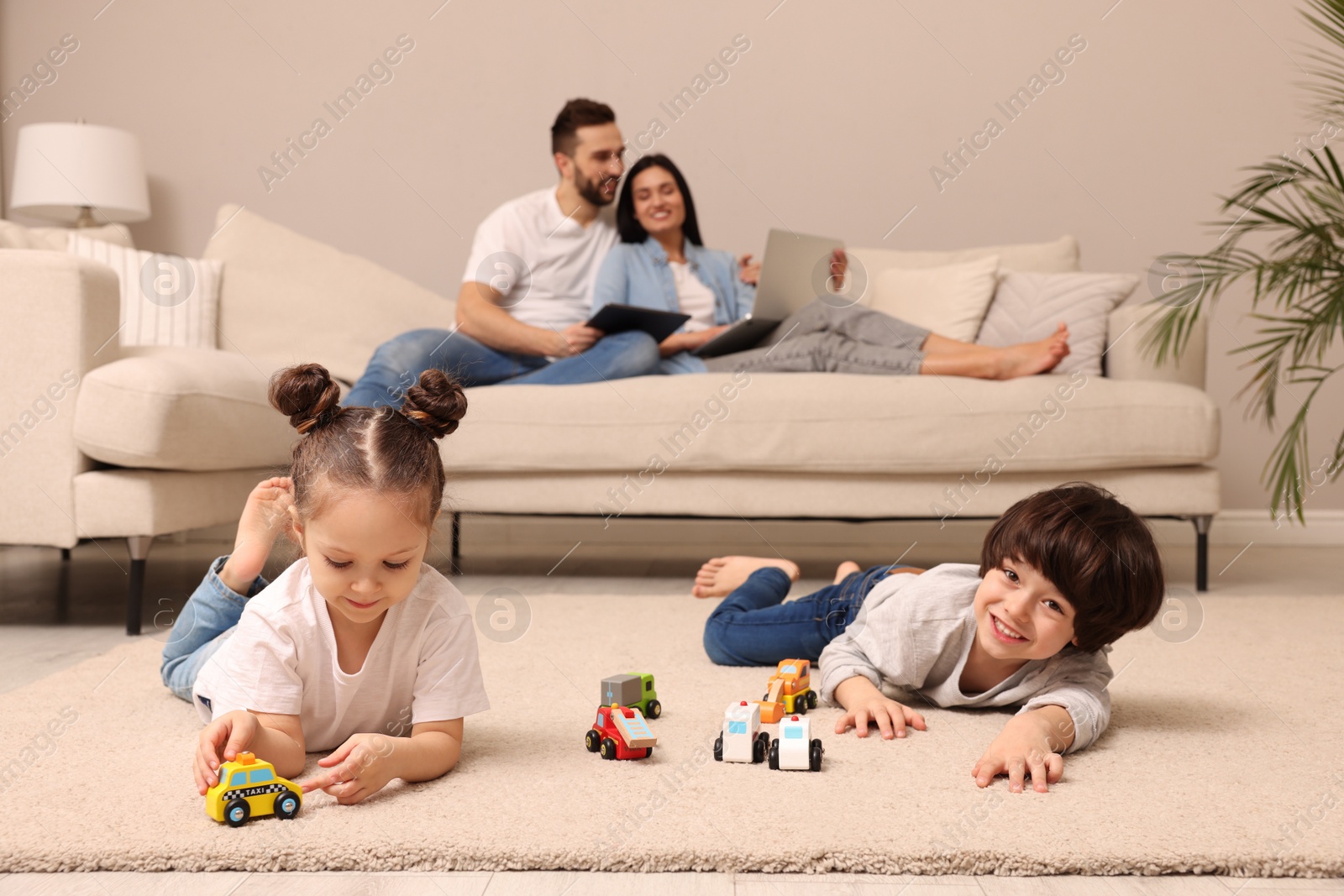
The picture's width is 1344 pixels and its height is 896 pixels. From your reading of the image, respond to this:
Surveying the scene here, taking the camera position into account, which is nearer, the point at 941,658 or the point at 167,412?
the point at 941,658

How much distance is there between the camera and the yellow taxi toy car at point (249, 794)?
95 cm

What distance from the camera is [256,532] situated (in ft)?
4.25

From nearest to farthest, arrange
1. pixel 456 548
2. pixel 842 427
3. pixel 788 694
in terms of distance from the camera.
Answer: pixel 788 694 < pixel 842 427 < pixel 456 548

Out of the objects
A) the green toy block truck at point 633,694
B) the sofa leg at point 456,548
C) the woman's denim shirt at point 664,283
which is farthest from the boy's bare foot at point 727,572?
the sofa leg at point 456,548

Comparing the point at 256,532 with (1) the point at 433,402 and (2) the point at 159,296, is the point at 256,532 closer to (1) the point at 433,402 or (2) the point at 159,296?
(1) the point at 433,402

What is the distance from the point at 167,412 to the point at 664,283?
1334 mm

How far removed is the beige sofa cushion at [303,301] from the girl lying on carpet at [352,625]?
1.80 meters

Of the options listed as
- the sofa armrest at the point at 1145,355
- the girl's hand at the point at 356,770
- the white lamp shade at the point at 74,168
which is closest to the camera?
the girl's hand at the point at 356,770

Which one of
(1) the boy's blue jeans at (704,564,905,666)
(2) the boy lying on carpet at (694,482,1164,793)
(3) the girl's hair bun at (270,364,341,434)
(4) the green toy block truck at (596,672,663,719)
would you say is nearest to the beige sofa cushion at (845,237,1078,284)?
(1) the boy's blue jeans at (704,564,905,666)

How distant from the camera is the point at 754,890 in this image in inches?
33.1

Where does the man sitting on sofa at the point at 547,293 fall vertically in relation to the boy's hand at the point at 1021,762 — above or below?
above

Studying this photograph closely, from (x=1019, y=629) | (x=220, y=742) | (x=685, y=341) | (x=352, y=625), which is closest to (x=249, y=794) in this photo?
(x=220, y=742)

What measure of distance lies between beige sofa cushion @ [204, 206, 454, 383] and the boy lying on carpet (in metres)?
1.88

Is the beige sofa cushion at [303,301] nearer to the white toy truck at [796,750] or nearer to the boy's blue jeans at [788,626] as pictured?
the boy's blue jeans at [788,626]
